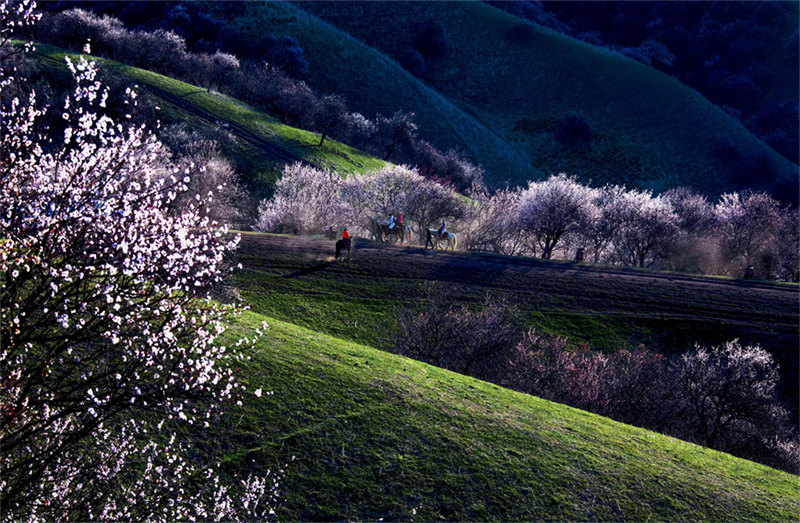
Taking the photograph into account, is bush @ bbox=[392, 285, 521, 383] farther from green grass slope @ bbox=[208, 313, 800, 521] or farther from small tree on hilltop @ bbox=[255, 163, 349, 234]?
small tree on hilltop @ bbox=[255, 163, 349, 234]

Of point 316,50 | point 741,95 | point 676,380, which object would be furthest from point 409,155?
point 741,95

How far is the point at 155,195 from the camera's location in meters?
10.6

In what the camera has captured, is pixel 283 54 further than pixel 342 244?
Yes

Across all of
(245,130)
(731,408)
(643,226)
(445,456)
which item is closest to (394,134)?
(245,130)

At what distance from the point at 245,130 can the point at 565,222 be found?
55.4m

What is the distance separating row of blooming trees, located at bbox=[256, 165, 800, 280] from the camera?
60.6 meters

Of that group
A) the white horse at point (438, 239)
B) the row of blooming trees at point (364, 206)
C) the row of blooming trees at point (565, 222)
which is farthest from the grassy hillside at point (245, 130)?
the white horse at point (438, 239)

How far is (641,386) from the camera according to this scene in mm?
31562

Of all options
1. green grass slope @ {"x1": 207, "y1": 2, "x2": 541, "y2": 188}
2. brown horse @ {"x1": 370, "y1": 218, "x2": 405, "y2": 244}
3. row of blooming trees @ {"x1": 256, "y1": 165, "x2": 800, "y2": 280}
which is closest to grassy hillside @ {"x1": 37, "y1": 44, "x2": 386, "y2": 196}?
row of blooming trees @ {"x1": 256, "y1": 165, "x2": 800, "y2": 280}

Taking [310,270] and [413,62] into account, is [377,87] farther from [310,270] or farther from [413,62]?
[310,270]

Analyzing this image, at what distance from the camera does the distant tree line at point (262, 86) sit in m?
99.1

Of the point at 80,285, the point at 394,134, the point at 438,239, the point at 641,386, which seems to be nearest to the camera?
the point at 80,285

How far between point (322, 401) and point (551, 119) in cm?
13674

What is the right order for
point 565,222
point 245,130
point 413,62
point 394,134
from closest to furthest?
point 565,222 < point 245,130 < point 394,134 < point 413,62
